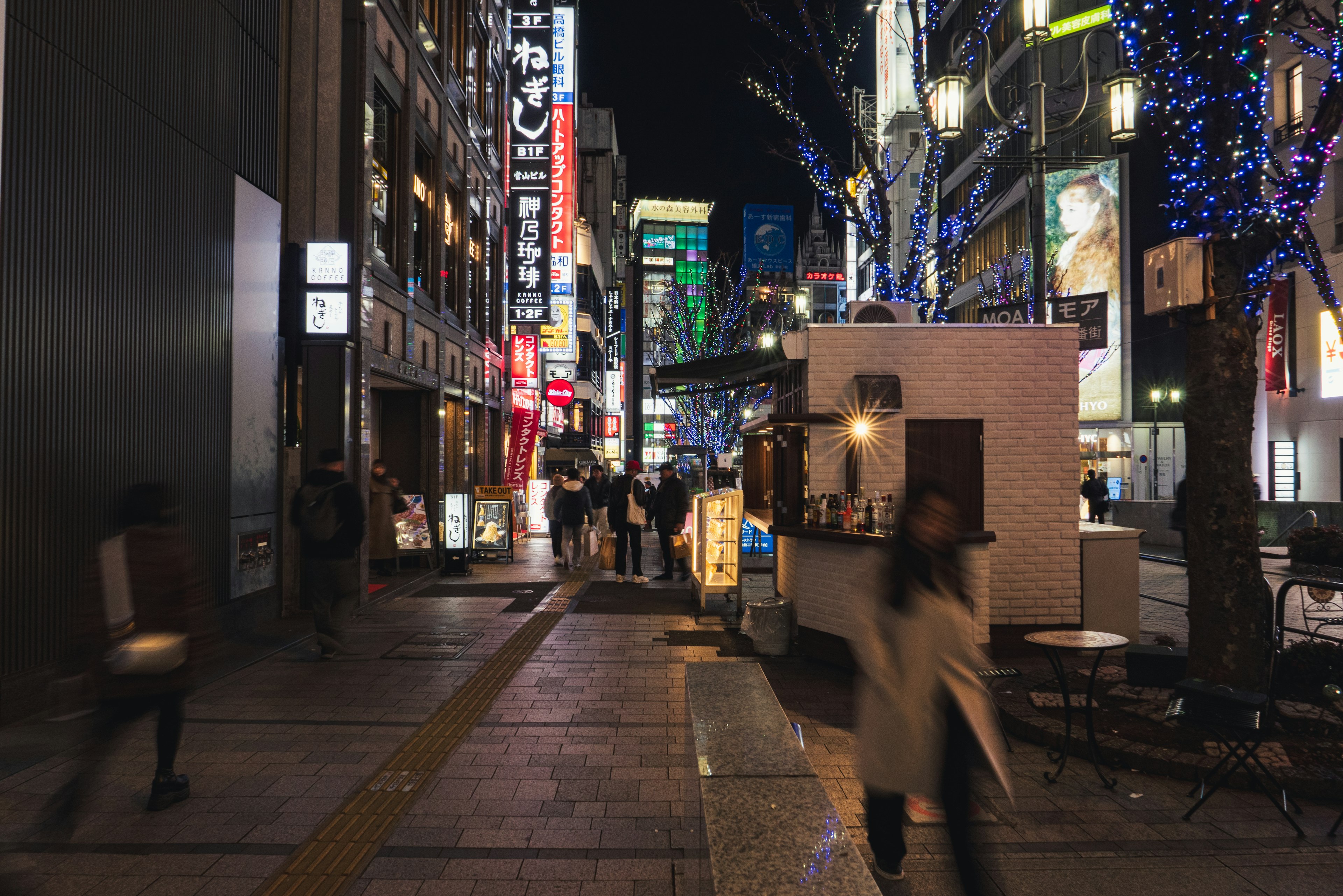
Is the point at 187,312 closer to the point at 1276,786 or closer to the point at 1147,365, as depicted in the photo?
the point at 1276,786

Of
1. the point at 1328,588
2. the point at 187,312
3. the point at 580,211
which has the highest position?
the point at 580,211

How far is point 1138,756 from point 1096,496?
59.3ft

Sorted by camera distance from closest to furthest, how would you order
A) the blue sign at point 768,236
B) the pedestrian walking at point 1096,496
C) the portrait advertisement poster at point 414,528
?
1. the portrait advertisement poster at point 414,528
2. the pedestrian walking at point 1096,496
3. the blue sign at point 768,236

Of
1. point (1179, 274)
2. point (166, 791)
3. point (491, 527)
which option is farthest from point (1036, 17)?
point (491, 527)

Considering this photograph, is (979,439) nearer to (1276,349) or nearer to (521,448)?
(521,448)

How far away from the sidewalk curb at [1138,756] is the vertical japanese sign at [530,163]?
19546 mm

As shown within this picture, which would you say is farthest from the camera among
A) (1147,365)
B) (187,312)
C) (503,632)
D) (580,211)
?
(580,211)

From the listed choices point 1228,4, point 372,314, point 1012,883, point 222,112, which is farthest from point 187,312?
point 1228,4

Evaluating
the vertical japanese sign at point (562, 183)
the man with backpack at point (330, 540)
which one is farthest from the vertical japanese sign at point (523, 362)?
the man with backpack at point (330, 540)

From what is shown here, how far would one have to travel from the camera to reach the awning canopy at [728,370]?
10383mm

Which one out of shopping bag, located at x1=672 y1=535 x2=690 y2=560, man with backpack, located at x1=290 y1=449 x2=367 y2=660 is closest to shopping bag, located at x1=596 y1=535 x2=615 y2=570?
shopping bag, located at x1=672 y1=535 x2=690 y2=560

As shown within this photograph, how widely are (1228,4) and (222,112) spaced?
375 inches

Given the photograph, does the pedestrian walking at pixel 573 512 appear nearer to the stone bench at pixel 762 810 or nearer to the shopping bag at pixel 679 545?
the shopping bag at pixel 679 545

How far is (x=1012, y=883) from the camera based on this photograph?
156 inches
